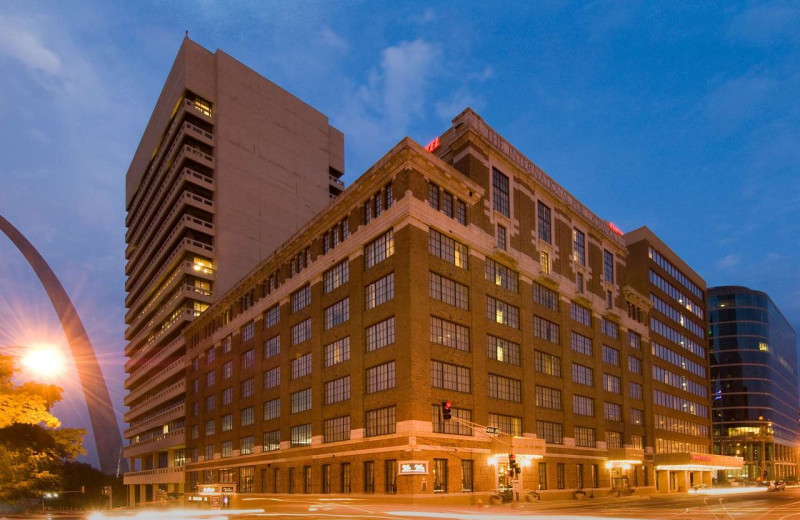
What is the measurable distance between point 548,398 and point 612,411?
52.6ft

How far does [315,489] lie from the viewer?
57.6 metres

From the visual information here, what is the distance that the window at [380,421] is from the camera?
49.0 metres

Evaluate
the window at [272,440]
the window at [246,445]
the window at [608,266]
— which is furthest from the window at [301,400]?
the window at [608,266]

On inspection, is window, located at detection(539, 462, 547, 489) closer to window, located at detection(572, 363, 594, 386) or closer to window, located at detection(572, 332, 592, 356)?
window, located at detection(572, 363, 594, 386)

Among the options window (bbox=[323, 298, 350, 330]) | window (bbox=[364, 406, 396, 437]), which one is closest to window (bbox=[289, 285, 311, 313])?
window (bbox=[323, 298, 350, 330])

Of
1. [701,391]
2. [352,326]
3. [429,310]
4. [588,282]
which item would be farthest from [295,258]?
[701,391]

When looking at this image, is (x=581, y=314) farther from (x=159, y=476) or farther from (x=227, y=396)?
(x=159, y=476)

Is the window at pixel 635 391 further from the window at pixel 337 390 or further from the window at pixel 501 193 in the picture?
the window at pixel 337 390

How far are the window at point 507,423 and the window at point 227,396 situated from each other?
3806cm

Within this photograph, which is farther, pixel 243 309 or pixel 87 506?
pixel 87 506

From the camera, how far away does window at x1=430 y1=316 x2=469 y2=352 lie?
50.4 m

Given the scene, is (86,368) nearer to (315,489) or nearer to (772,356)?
(315,489)

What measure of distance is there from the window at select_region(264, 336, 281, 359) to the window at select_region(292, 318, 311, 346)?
12.3 ft

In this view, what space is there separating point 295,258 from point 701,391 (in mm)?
A: 75676
